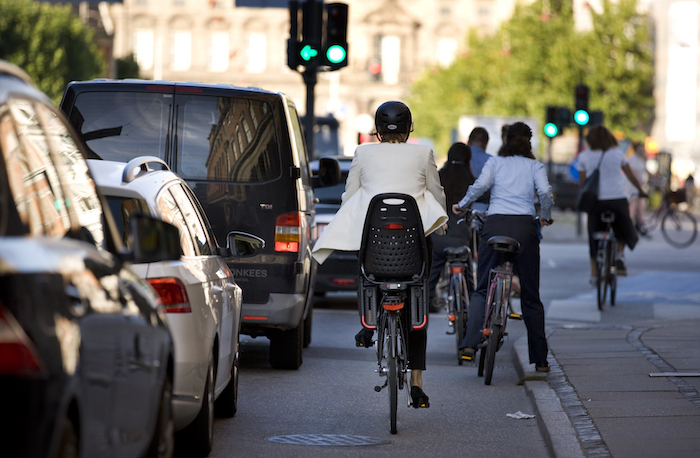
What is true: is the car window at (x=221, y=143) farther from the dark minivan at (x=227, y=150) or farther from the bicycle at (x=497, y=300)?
the bicycle at (x=497, y=300)

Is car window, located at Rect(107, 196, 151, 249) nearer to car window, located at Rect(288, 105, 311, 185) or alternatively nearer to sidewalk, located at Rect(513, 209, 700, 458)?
sidewalk, located at Rect(513, 209, 700, 458)

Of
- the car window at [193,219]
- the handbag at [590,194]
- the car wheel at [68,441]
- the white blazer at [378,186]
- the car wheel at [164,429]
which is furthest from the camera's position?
the handbag at [590,194]

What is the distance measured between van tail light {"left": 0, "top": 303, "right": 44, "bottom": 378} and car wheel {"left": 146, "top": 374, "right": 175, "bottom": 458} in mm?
1339

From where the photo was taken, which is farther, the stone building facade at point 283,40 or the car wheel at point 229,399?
the stone building facade at point 283,40

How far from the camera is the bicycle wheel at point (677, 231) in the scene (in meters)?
24.6

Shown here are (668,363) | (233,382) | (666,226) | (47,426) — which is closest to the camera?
(47,426)

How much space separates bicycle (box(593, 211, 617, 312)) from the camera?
12.9 metres

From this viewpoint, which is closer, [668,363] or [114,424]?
[114,424]

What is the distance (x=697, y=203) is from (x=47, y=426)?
45017 mm

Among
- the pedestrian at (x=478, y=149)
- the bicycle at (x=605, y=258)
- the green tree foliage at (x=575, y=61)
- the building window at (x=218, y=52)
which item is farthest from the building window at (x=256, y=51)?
the pedestrian at (x=478, y=149)

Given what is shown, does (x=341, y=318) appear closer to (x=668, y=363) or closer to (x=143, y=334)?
(x=668, y=363)

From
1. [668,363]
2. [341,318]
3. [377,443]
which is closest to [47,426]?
[377,443]

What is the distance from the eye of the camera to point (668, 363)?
8.51 m

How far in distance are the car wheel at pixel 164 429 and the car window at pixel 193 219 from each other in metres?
1.78
